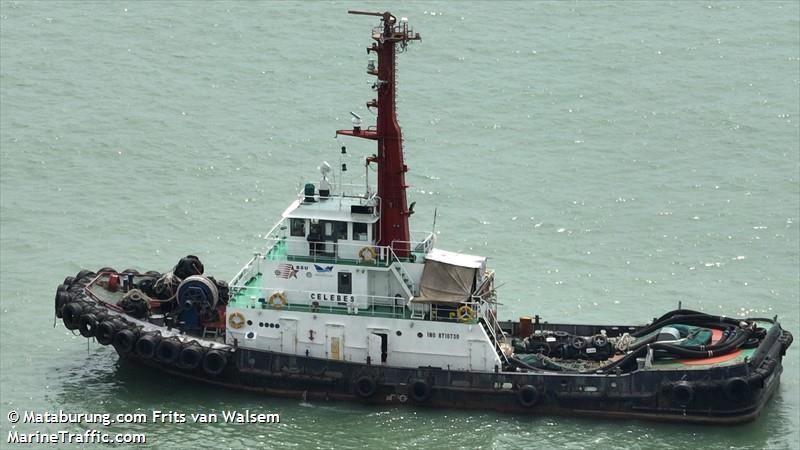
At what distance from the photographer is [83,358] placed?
155ft

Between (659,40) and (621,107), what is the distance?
5.40 meters

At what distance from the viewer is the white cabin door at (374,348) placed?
4447cm

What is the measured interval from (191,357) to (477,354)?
22.7ft

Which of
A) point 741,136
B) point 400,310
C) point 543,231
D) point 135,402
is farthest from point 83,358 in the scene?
point 741,136

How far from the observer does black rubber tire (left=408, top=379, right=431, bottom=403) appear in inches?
1724

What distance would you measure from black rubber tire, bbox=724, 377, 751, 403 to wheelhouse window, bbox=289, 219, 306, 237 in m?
10.8

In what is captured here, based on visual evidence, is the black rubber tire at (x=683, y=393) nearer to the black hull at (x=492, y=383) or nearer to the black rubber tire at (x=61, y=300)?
the black hull at (x=492, y=383)

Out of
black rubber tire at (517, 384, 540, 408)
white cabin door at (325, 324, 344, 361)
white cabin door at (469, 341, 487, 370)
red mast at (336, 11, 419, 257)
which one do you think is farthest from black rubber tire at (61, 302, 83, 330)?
black rubber tire at (517, 384, 540, 408)

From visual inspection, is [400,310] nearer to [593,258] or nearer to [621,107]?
[593,258]

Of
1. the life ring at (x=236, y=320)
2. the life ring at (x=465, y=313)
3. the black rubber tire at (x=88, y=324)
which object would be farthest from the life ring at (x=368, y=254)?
the black rubber tire at (x=88, y=324)

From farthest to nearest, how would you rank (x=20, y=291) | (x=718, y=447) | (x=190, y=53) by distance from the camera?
(x=190, y=53) → (x=20, y=291) → (x=718, y=447)

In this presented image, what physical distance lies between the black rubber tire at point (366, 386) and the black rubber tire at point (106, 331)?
20.6 feet

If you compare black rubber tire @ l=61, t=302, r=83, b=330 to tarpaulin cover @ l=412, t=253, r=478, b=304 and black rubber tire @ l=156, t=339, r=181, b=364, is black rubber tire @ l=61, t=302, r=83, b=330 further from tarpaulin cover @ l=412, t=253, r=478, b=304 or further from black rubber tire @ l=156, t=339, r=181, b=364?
tarpaulin cover @ l=412, t=253, r=478, b=304

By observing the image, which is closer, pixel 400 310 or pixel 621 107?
pixel 400 310
